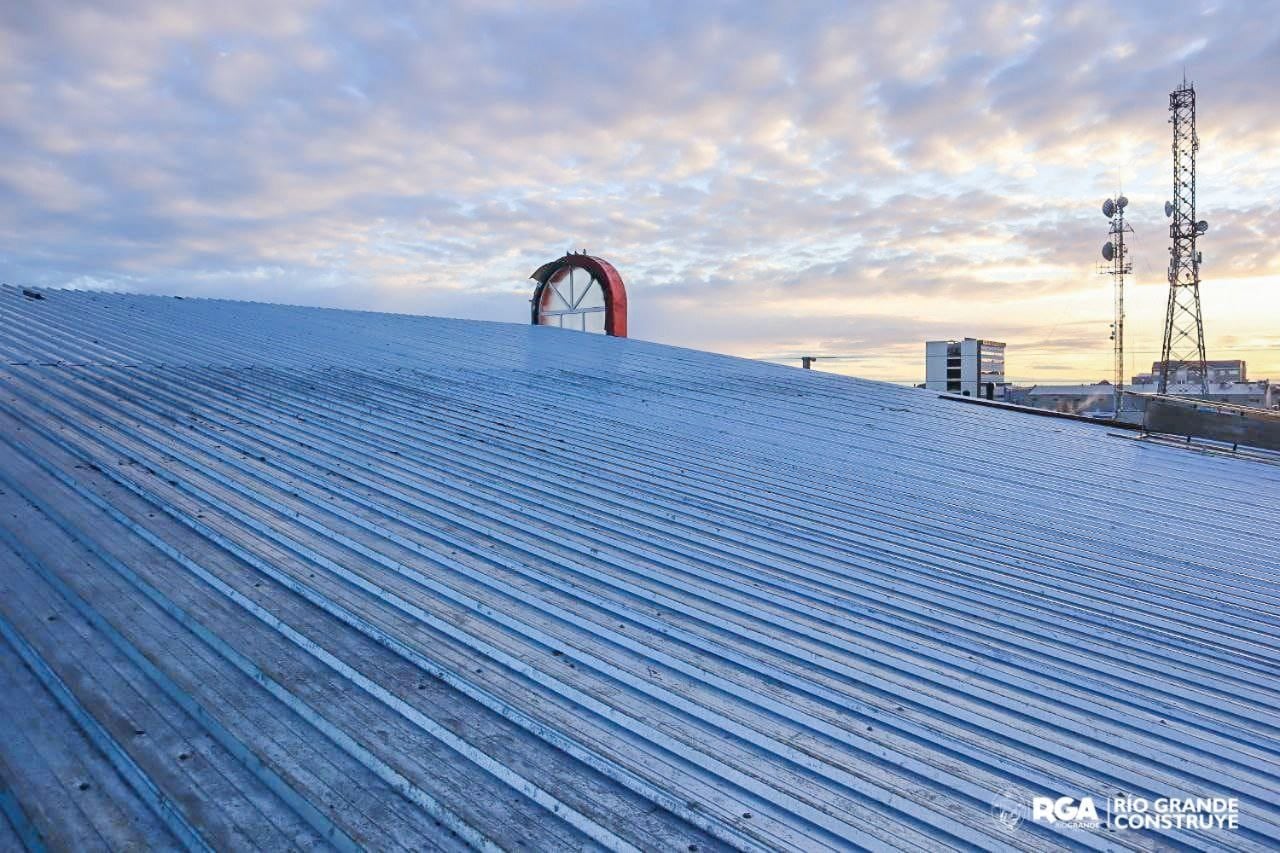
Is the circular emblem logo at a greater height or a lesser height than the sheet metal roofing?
lesser

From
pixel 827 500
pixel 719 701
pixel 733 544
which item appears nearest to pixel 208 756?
pixel 719 701

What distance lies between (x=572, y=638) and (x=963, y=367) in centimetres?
2387

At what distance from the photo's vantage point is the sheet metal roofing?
3.31 metres

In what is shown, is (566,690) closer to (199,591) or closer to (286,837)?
(286,837)

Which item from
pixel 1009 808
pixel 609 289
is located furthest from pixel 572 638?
pixel 609 289

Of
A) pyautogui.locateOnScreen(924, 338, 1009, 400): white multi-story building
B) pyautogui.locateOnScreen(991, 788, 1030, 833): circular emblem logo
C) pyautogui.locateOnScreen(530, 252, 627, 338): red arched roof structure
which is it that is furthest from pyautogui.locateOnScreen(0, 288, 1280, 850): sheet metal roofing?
pyautogui.locateOnScreen(924, 338, 1009, 400): white multi-story building

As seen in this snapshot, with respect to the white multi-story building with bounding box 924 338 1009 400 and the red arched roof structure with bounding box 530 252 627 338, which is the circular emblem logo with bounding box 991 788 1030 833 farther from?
the white multi-story building with bounding box 924 338 1009 400

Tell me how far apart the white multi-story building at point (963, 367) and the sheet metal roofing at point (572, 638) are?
54.9ft

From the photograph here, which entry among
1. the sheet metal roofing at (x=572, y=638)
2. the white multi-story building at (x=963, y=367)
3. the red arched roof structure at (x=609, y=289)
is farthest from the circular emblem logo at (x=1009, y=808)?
the white multi-story building at (x=963, y=367)

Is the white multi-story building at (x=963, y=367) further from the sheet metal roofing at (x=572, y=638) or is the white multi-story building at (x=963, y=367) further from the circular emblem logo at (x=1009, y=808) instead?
the circular emblem logo at (x=1009, y=808)

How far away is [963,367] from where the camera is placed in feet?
83.9

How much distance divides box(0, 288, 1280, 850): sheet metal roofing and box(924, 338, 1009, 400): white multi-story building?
16.7 metres

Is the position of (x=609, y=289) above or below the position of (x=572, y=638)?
above

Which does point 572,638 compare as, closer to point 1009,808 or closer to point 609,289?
point 1009,808
